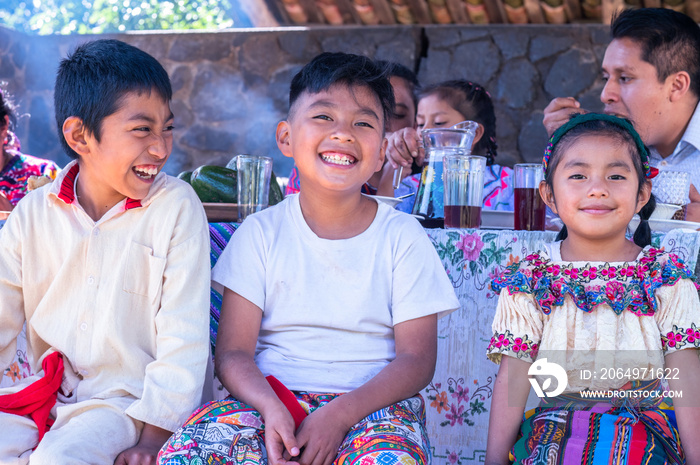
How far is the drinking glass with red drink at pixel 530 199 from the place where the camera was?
6.99ft

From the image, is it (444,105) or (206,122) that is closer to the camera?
(444,105)

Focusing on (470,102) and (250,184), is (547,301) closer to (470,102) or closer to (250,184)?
(250,184)

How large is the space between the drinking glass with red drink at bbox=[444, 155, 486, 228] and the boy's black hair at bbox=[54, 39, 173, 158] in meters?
0.84

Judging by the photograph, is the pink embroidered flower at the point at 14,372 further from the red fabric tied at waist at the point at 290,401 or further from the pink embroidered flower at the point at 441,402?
the pink embroidered flower at the point at 441,402

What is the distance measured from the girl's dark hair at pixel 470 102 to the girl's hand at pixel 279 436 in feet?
7.58

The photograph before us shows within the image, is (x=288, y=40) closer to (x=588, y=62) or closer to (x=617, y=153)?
(x=588, y=62)

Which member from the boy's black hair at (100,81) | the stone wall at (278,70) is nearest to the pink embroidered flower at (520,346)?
the boy's black hair at (100,81)

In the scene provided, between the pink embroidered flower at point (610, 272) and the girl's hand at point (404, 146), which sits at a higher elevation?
the girl's hand at point (404, 146)

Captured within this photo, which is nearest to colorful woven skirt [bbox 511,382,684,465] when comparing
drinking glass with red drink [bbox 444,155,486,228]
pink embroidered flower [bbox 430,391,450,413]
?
pink embroidered flower [bbox 430,391,450,413]

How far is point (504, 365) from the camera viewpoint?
1.75 metres

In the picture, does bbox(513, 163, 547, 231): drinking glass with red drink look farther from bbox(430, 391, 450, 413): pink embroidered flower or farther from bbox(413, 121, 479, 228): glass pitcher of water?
bbox(430, 391, 450, 413): pink embroidered flower

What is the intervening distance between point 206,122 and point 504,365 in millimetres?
4626

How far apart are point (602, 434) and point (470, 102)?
2.31 meters

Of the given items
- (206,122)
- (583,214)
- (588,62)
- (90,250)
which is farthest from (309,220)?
(206,122)
